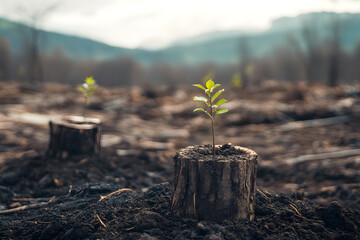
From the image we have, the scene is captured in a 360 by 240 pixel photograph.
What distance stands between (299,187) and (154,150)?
2.78 metres

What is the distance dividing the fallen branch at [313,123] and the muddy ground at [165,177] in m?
0.03

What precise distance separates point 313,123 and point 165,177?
5972 mm

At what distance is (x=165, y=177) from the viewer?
4.62 meters

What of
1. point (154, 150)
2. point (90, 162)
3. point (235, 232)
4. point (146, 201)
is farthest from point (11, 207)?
point (154, 150)

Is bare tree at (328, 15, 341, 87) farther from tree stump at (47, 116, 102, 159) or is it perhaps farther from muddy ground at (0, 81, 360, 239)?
tree stump at (47, 116, 102, 159)

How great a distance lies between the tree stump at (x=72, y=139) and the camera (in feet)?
15.2

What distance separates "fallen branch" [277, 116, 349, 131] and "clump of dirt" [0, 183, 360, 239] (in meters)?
6.16

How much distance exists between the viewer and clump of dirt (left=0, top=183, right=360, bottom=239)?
2.23 metres

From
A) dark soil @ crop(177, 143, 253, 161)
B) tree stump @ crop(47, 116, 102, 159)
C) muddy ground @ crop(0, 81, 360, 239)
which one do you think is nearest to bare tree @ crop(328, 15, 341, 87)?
muddy ground @ crop(0, 81, 360, 239)

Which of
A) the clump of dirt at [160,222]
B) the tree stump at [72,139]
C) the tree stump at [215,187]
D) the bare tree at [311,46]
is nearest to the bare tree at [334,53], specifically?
the bare tree at [311,46]

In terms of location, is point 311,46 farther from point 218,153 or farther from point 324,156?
point 218,153

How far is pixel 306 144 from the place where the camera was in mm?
6727

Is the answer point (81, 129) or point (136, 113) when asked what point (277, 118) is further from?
point (81, 129)

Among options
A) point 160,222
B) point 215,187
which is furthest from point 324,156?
point 160,222
